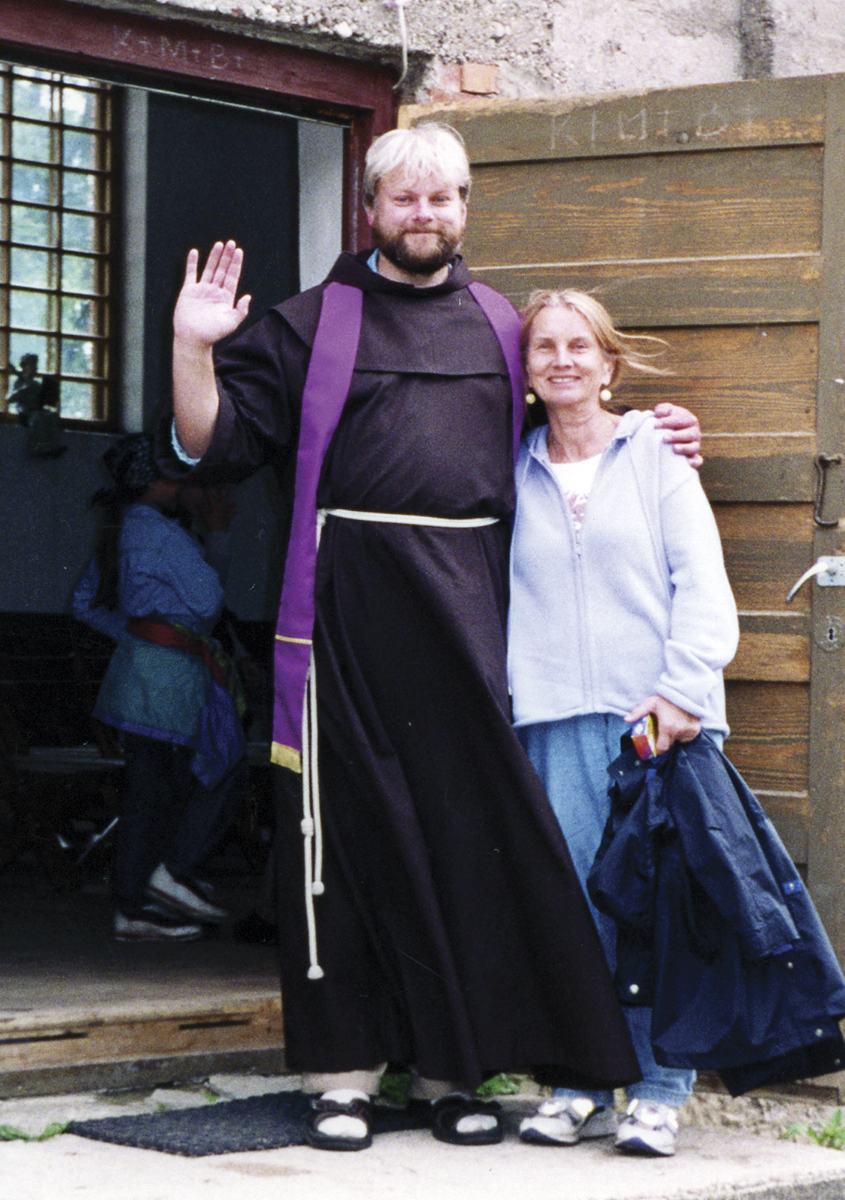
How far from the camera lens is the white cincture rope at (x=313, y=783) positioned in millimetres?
3455

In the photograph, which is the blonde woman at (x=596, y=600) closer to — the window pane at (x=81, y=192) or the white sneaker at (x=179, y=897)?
the white sneaker at (x=179, y=897)

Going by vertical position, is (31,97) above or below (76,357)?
above

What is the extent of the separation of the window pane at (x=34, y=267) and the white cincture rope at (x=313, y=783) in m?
8.57

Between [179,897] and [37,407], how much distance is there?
585 centimetres

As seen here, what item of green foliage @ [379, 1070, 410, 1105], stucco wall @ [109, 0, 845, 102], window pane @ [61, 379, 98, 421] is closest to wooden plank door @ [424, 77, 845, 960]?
stucco wall @ [109, 0, 845, 102]

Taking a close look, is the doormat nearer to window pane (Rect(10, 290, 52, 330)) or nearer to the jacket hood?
the jacket hood

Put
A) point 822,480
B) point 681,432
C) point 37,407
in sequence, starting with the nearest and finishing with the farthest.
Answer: point 681,432 → point 822,480 → point 37,407

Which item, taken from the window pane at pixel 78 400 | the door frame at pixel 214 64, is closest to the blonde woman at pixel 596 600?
the door frame at pixel 214 64

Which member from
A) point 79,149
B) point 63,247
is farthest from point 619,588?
point 79,149

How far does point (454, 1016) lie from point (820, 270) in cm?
191

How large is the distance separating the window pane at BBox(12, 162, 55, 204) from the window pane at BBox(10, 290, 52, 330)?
0.64 metres

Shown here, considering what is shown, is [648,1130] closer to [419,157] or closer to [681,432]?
[681,432]

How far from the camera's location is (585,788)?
360cm

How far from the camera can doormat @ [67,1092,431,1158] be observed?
11.3 ft
